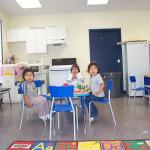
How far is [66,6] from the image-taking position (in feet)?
24.3

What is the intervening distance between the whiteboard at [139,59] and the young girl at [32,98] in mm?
3825

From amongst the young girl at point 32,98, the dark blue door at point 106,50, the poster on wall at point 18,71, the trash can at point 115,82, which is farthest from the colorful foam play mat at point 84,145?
the dark blue door at point 106,50

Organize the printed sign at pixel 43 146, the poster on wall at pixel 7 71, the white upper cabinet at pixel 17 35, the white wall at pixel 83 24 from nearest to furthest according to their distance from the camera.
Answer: the printed sign at pixel 43 146
the poster on wall at pixel 7 71
the white upper cabinet at pixel 17 35
the white wall at pixel 83 24

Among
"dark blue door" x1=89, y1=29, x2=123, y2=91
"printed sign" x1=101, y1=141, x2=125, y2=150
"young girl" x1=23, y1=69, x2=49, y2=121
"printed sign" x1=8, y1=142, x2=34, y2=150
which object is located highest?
"dark blue door" x1=89, y1=29, x2=123, y2=91

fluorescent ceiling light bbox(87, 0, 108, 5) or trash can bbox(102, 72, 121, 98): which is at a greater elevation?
fluorescent ceiling light bbox(87, 0, 108, 5)

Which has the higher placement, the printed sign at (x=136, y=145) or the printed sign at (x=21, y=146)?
the printed sign at (x=136, y=145)

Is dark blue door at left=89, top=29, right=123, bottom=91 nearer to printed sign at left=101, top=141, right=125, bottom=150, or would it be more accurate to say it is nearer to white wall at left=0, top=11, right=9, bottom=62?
white wall at left=0, top=11, right=9, bottom=62

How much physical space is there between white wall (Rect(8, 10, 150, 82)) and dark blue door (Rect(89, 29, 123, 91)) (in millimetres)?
324

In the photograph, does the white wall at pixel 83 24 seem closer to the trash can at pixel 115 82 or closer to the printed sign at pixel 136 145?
the trash can at pixel 115 82

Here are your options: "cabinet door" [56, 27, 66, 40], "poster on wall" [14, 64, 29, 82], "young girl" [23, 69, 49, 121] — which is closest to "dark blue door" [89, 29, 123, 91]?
"cabinet door" [56, 27, 66, 40]

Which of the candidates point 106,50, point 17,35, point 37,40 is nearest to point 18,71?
point 37,40

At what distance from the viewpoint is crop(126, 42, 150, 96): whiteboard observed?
24.7 ft

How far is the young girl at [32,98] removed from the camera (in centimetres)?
439

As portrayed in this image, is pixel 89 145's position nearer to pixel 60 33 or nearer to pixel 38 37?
pixel 60 33
